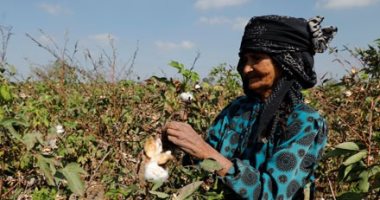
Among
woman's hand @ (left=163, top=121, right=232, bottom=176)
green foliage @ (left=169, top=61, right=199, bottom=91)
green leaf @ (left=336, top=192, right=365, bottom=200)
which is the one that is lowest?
green leaf @ (left=336, top=192, right=365, bottom=200)

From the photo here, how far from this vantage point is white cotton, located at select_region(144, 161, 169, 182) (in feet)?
4.67

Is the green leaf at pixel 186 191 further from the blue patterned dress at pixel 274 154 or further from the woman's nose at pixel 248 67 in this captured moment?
the woman's nose at pixel 248 67

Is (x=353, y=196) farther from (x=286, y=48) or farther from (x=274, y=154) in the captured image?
(x=286, y=48)

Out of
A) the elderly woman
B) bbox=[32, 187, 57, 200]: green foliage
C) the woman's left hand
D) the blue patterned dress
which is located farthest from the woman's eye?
bbox=[32, 187, 57, 200]: green foliage

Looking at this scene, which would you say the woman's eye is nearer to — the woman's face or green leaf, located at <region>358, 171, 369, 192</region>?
the woman's face

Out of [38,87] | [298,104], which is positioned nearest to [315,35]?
[298,104]

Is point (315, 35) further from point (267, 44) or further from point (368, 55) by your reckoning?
point (368, 55)

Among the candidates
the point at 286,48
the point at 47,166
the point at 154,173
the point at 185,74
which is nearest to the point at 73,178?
the point at 47,166

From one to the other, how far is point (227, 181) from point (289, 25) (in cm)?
59

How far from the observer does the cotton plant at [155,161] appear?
1.42 meters

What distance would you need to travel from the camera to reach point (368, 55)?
2516mm

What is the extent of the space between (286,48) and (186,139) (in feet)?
1.65

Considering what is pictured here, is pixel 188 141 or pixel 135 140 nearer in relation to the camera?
pixel 188 141

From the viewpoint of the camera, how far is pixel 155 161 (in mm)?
1455
